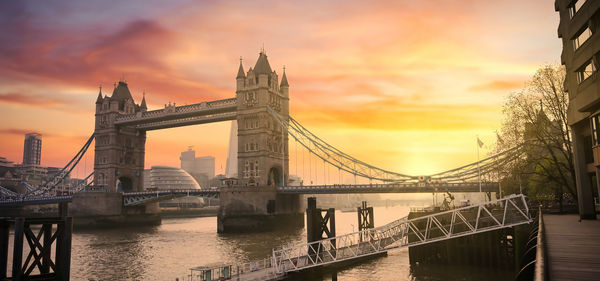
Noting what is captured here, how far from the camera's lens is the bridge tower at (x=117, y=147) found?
342 ft

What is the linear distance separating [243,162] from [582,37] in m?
68.8

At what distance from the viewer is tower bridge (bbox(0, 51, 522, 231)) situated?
76000 mm

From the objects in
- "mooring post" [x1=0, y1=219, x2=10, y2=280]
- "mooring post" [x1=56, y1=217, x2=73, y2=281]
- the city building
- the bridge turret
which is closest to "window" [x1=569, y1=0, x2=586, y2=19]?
the city building

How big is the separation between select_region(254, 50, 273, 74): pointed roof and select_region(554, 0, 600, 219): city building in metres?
63.2

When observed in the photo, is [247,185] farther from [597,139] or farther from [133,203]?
[597,139]

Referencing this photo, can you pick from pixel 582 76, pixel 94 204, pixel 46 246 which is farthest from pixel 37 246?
pixel 94 204

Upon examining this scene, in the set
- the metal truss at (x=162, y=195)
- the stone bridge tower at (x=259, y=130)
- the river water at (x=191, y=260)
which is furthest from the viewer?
the metal truss at (x=162, y=195)

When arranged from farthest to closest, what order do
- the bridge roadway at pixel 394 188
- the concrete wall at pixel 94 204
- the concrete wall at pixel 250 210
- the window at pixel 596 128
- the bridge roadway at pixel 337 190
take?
the concrete wall at pixel 94 204, the concrete wall at pixel 250 210, the bridge roadway at pixel 337 190, the bridge roadway at pixel 394 188, the window at pixel 596 128

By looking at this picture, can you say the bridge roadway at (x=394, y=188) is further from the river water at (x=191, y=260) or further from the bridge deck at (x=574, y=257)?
the bridge deck at (x=574, y=257)

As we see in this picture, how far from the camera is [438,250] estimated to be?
39688 mm

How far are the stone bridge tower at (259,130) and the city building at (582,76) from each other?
201 feet

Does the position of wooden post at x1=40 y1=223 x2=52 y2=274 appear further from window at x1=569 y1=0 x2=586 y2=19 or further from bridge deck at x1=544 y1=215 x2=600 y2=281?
window at x1=569 y1=0 x2=586 y2=19

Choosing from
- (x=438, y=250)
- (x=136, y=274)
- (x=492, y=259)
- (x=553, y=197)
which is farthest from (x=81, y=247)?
(x=553, y=197)

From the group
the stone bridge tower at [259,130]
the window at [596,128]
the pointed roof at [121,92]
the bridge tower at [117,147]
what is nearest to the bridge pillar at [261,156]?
the stone bridge tower at [259,130]
